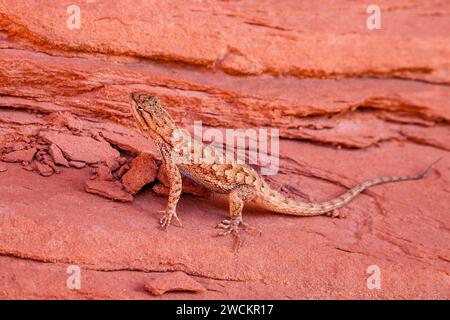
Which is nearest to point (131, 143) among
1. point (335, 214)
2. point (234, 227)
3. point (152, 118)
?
point (152, 118)

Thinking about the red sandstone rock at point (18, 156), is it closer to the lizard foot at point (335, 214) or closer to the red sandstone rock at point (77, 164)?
the red sandstone rock at point (77, 164)

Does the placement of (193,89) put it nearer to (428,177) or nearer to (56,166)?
(56,166)

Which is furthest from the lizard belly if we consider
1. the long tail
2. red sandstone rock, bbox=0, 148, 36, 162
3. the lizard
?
red sandstone rock, bbox=0, 148, 36, 162

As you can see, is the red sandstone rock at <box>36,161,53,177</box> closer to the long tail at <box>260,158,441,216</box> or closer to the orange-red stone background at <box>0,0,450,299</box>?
the orange-red stone background at <box>0,0,450,299</box>

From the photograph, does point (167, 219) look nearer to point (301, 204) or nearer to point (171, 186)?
point (171, 186)

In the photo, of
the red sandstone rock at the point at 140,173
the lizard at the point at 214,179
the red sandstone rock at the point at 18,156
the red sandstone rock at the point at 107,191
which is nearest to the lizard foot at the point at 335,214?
the lizard at the point at 214,179
